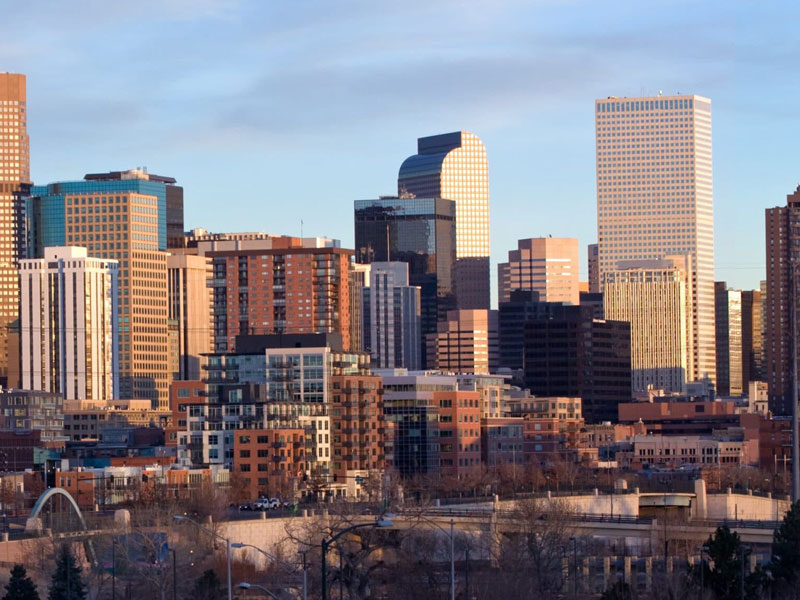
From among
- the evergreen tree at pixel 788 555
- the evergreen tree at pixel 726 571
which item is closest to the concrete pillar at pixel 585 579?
the evergreen tree at pixel 788 555

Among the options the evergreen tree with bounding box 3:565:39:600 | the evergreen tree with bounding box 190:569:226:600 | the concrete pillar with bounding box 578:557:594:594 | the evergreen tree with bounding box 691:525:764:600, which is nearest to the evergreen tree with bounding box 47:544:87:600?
the evergreen tree with bounding box 3:565:39:600

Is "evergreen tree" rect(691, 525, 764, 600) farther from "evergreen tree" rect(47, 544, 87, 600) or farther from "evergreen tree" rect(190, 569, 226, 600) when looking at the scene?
"evergreen tree" rect(47, 544, 87, 600)

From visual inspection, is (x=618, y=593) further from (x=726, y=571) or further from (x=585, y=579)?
(x=585, y=579)

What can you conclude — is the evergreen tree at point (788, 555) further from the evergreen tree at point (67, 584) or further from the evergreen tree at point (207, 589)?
the evergreen tree at point (67, 584)

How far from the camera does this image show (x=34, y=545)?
166250 mm

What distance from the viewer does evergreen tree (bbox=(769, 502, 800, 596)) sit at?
132000 mm

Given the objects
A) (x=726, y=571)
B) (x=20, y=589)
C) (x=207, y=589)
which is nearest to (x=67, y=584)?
(x=20, y=589)

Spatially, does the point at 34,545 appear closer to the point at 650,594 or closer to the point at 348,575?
the point at 348,575

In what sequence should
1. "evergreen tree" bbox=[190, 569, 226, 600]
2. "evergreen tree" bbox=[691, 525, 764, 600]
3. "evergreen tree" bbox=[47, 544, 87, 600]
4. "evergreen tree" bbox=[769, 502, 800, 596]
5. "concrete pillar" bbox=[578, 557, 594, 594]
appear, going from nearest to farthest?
"evergreen tree" bbox=[190, 569, 226, 600] < "evergreen tree" bbox=[691, 525, 764, 600] < "evergreen tree" bbox=[769, 502, 800, 596] < "evergreen tree" bbox=[47, 544, 87, 600] < "concrete pillar" bbox=[578, 557, 594, 594]

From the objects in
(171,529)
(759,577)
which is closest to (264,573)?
(171,529)

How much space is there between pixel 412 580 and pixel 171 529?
26.1 meters

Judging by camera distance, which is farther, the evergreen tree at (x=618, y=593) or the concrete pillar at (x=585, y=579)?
the concrete pillar at (x=585, y=579)

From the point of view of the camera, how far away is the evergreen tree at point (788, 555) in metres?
132

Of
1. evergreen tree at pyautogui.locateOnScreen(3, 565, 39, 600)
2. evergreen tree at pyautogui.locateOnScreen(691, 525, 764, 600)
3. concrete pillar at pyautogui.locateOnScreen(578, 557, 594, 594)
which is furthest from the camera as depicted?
concrete pillar at pyautogui.locateOnScreen(578, 557, 594, 594)
